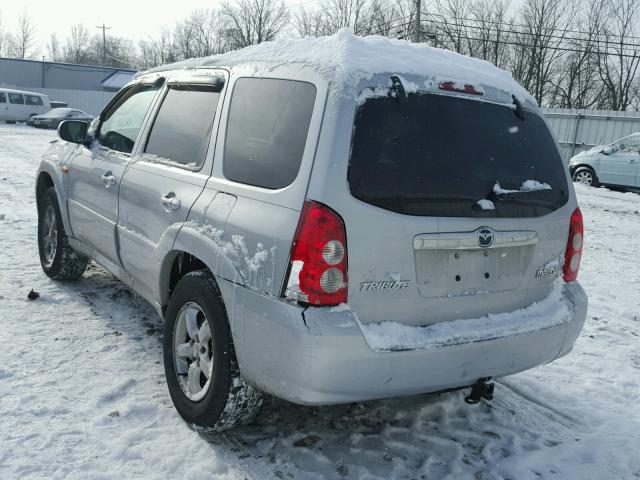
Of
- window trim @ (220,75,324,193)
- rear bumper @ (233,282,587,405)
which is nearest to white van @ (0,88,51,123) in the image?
window trim @ (220,75,324,193)

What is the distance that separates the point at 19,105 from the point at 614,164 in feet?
98.7

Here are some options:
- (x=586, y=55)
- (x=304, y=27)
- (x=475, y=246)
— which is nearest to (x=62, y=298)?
(x=475, y=246)

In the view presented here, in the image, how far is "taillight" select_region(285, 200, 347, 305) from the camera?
2402 millimetres

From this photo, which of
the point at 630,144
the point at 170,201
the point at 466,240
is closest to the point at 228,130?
the point at 170,201

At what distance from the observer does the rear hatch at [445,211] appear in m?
2.49

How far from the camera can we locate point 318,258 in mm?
2404

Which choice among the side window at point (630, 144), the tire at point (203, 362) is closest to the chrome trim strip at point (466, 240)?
the tire at point (203, 362)

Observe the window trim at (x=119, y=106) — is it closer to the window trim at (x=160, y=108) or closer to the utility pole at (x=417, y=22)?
the window trim at (x=160, y=108)

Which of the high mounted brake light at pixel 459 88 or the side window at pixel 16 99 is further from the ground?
the high mounted brake light at pixel 459 88

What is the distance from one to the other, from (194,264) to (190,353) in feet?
1.53

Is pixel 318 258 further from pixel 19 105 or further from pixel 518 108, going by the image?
pixel 19 105

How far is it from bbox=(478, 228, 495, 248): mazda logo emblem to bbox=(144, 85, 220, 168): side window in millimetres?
1471

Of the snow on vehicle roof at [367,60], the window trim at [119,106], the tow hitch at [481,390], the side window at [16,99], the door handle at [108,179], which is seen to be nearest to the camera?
the snow on vehicle roof at [367,60]

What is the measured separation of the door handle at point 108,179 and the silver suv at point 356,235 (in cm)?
72
